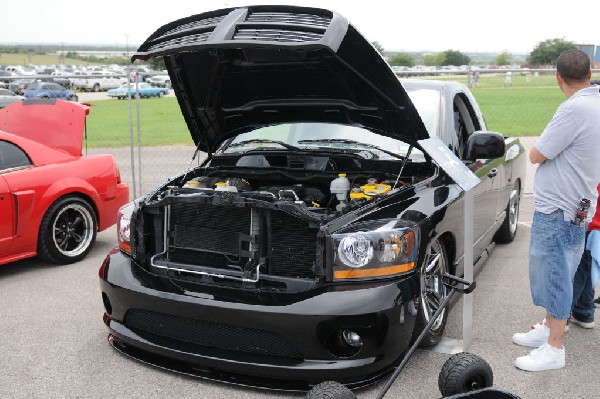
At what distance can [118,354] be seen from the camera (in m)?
4.15

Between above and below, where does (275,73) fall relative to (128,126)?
above

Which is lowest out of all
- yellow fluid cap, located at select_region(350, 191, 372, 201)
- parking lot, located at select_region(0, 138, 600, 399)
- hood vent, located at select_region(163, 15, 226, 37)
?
parking lot, located at select_region(0, 138, 600, 399)

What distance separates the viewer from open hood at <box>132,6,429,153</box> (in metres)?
3.54

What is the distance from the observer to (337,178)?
433cm

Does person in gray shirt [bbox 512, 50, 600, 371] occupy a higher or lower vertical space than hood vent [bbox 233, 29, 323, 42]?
lower

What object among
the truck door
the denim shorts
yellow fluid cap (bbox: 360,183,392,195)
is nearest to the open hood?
yellow fluid cap (bbox: 360,183,392,195)

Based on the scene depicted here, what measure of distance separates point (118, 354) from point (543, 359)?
266cm

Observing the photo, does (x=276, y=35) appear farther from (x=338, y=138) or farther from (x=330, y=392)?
(x=330, y=392)

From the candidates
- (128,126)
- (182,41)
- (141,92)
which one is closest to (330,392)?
(182,41)

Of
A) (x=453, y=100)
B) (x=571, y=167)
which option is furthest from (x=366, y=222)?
(x=453, y=100)

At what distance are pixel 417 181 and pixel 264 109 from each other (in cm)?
130

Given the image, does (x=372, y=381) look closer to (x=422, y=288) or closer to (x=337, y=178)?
(x=422, y=288)

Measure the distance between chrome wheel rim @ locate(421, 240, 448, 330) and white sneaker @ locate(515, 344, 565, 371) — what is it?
559mm

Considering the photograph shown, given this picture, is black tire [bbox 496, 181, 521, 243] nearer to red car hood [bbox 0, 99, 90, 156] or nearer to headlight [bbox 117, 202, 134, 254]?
headlight [bbox 117, 202, 134, 254]
